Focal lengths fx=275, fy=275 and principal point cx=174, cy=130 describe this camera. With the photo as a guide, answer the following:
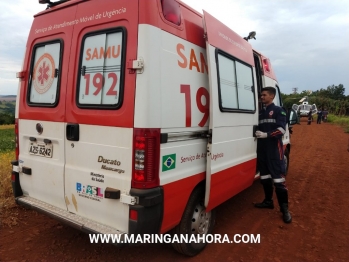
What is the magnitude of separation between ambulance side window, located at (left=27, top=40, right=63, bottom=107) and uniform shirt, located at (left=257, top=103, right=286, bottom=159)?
9.94 feet

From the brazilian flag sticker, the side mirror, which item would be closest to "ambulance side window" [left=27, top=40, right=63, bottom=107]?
the brazilian flag sticker

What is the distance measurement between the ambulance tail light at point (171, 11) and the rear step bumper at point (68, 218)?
6.68 feet

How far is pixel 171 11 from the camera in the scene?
103 inches

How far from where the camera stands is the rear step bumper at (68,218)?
2559 millimetres

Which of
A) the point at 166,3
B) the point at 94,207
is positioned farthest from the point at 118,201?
the point at 166,3

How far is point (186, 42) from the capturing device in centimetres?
281

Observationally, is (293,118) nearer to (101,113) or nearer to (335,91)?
(101,113)

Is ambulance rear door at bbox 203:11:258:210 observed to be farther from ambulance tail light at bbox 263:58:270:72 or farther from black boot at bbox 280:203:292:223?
ambulance tail light at bbox 263:58:270:72

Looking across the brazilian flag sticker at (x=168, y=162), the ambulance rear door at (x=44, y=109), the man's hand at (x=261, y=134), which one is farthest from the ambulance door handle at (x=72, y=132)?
the man's hand at (x=261, y=134)

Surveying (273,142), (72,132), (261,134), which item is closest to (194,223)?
(72,132)

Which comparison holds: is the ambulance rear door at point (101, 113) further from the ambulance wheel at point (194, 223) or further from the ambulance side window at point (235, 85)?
the ambulance side window at point (235, 85)

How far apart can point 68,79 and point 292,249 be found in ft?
10.8

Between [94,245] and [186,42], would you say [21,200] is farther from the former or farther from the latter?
[186,42]

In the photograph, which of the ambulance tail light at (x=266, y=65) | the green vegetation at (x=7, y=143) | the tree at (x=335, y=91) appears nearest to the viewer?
the ambulance tail light at (x=266, y=65)
